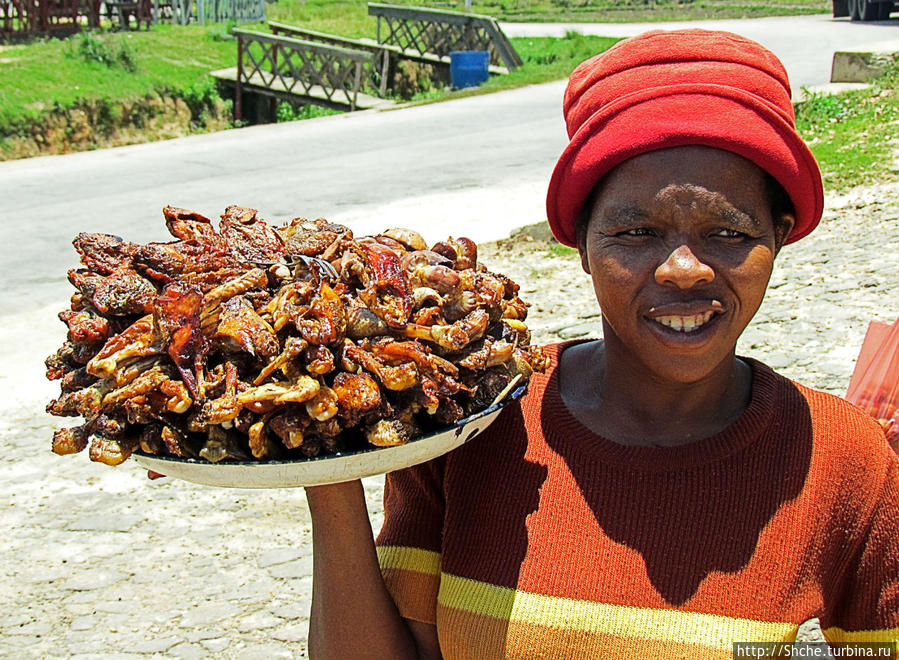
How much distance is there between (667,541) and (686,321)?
36cm

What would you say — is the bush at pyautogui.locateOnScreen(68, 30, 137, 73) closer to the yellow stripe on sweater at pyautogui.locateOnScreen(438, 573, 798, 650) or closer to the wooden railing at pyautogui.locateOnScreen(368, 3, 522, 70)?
the wooden railing at pyautogui.locateOnScreen(368, 3, 522, 70)

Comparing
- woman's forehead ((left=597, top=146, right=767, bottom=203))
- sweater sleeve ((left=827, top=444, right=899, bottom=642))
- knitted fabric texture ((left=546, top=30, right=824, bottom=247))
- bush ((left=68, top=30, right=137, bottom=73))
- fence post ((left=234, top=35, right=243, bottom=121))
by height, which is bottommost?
fence post ((left=234, top=35, right=243, bottom=121))

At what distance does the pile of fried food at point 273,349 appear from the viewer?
134 cm

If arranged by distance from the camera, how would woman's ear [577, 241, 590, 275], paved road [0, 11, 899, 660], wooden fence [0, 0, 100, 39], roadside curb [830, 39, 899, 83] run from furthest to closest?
wooden fence [0, 0, 100, 39] → roadside curb [830, 39, 899, 83] → paved road [0, 11, 899, 660] → woman's ear [577, 241, 590, 275]

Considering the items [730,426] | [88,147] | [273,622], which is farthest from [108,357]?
[88,147]

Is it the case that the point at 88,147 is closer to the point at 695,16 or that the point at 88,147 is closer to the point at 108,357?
the point at 108,357

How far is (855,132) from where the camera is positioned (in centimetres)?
984

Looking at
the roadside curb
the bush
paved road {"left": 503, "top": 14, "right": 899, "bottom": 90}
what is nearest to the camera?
the roadside curb

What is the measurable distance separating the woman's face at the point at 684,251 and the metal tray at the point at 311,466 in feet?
1.04

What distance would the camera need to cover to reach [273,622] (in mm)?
3326

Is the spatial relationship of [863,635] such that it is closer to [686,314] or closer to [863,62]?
[686,314]

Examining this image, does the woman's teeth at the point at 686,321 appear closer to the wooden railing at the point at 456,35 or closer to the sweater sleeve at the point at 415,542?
the sweater sleeve at the point at 415,542

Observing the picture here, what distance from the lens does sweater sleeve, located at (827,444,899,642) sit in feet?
5.03

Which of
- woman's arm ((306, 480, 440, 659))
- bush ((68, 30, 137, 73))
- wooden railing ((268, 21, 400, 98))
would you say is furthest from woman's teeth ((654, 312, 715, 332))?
bush ((68, 30, 137, 73))
